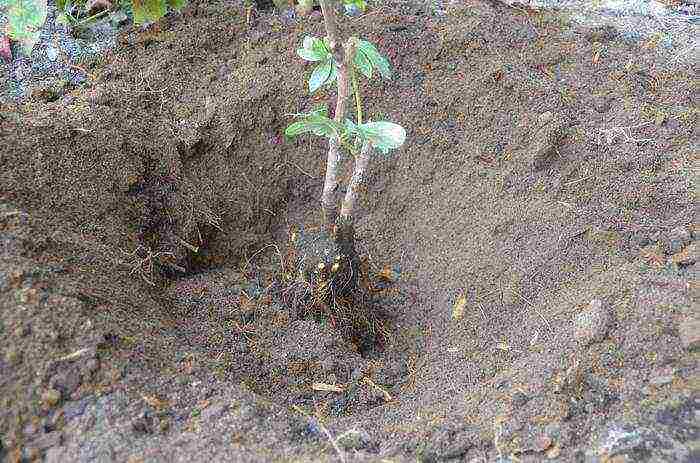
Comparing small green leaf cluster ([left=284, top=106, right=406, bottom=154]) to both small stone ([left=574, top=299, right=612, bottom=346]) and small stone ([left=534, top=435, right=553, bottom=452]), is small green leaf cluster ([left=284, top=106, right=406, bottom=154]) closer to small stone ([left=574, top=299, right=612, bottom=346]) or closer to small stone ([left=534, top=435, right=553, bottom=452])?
small stone ([left=574, top=299, right=612, bottom=346])

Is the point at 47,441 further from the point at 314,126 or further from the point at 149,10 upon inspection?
the point at 149,10

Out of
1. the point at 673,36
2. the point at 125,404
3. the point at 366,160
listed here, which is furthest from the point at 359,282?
the point at 673,36

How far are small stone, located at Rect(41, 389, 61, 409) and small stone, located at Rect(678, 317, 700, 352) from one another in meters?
1.19

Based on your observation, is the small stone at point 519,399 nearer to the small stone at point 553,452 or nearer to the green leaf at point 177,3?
the small stone at point 553,452

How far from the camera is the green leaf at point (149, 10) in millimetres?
2133

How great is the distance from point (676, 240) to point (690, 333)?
1.34 feet

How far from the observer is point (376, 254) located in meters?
2.01

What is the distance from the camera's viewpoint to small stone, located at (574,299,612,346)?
1380 mm

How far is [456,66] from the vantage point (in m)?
2.19

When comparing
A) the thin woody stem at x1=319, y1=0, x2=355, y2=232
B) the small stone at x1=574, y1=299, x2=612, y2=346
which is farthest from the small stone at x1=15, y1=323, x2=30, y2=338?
the small stone at x1=574, y1=299, x2=612, y2=346

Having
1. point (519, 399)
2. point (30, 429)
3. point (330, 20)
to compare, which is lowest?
point (519, 399)

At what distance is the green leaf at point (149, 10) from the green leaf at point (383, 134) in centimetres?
103

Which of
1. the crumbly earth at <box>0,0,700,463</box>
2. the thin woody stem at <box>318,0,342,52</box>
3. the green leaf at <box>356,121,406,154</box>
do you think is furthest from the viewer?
the green leaf at <box>356,121,406,154</box>

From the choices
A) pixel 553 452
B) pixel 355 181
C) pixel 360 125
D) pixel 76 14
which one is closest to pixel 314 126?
pixel 360 125
